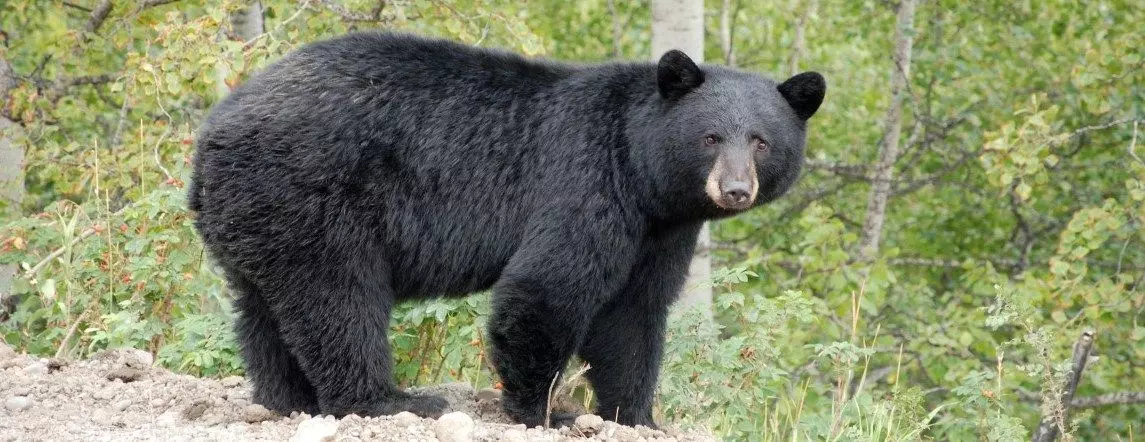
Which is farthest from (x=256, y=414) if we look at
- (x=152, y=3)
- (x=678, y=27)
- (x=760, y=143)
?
(x=152, y=3)

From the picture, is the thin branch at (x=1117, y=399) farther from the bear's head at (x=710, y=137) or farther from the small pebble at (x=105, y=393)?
the small pebble at (x=105, y=393)

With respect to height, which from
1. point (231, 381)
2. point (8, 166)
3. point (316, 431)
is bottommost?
point (231, 381)

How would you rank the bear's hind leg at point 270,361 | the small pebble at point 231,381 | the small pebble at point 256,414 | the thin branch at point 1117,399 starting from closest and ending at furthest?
the small pebble at point 256,414 < the bear's hind leg at point 270,361 < the small pebble at point 231,381 < the thin branch at point 1117,399

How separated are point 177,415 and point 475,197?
1287mm

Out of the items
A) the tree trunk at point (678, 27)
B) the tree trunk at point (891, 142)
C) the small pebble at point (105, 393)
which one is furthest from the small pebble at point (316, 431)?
the tree trunk at point (891, 142)

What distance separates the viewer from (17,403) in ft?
15.1

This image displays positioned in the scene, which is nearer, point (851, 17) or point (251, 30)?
point (251, 30)

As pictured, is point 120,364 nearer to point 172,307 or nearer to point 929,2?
point 172,307

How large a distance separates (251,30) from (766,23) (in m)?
6.37

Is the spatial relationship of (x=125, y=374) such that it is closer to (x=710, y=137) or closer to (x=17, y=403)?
(x=17, y=403)

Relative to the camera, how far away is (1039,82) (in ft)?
38.3

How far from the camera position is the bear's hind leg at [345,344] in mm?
4535

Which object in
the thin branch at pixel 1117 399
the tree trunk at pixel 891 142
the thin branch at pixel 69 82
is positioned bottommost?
the thin branch at pixel 1117 399

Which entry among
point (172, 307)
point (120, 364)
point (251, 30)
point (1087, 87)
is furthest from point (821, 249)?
point (120, 364)
